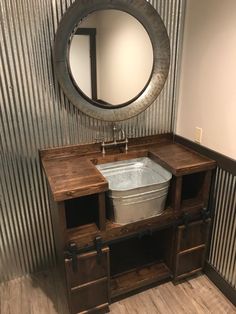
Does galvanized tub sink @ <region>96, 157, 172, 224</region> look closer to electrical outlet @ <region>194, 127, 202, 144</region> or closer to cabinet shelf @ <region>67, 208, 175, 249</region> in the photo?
cabinet shelf @ <region>67, 208, 175, 249</region>

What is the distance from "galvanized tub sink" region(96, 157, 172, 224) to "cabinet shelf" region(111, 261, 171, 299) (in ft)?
1.75

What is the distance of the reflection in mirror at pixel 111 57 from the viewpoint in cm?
156

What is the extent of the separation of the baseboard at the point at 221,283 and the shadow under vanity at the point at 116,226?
0.26 feet

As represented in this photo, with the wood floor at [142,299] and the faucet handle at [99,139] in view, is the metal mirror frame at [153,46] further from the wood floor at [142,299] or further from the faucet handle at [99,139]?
the wood floor at [142,299]

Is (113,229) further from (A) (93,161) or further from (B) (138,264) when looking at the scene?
(B) (138,264)

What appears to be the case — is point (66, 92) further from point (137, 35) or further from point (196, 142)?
point (196, 142)

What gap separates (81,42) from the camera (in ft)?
5.12

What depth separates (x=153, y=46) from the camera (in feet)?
5.61

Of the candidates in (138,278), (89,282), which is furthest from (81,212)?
(138,278)

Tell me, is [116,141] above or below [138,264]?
above

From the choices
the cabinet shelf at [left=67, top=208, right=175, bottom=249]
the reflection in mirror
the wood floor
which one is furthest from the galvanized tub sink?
the wood floor

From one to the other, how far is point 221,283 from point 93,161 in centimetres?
124

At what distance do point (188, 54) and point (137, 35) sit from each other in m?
0.39

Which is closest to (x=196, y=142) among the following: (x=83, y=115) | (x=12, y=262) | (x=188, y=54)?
(x=188, y=54)
